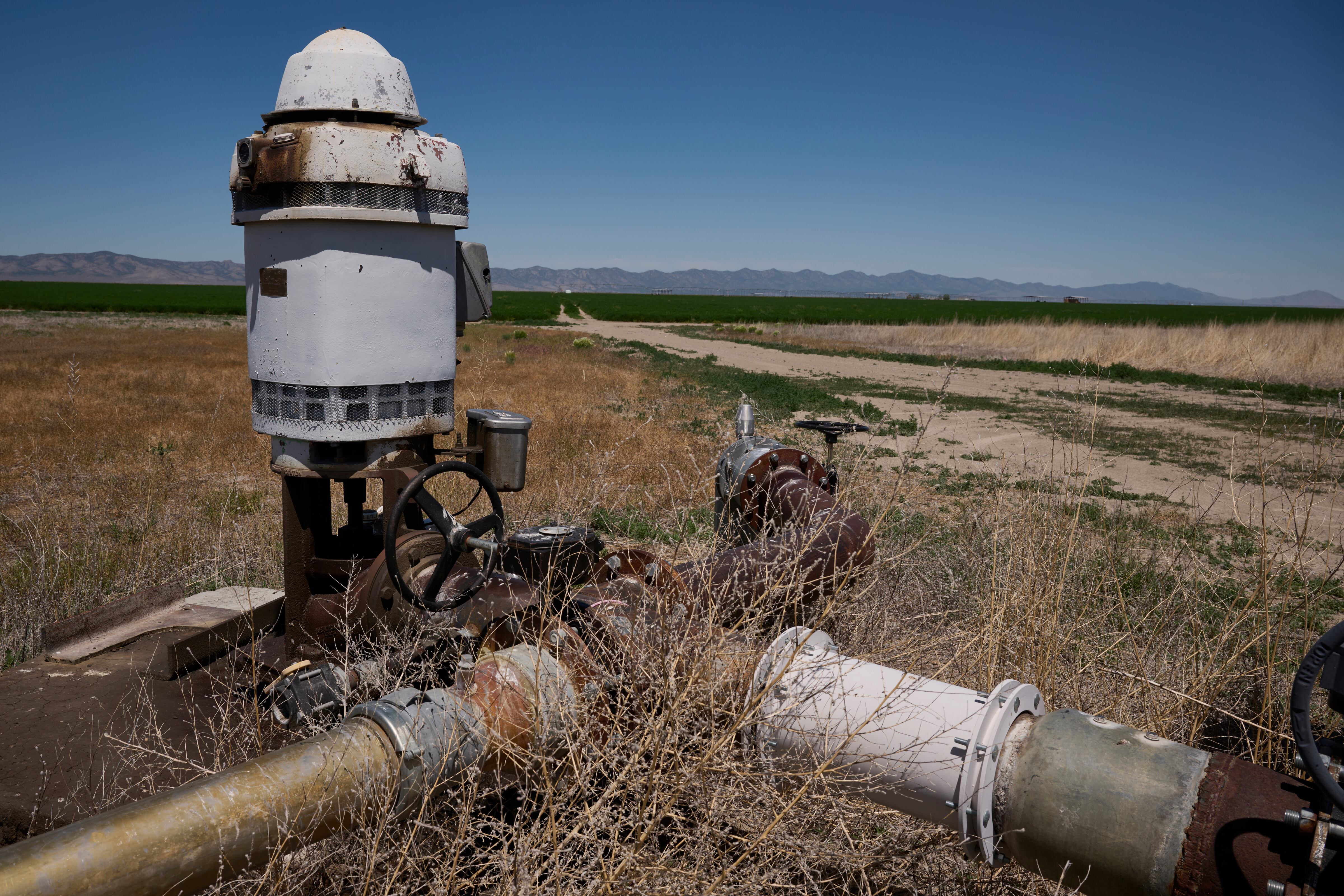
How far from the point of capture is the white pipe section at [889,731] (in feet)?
6.33

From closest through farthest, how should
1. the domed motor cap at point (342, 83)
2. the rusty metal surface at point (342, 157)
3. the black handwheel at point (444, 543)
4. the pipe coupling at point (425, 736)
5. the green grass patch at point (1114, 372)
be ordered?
the pipe coupling at point (425, 736)
the black handwheel at point (444, 543)
the rusty metal surface at point (342, 157)
the domed motor cap at point (342, 83)
the green grass patch at point (1114, 372)

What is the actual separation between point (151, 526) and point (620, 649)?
16.2ft

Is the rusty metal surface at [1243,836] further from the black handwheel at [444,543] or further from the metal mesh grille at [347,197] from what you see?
the metal mesh grille at [347,197]

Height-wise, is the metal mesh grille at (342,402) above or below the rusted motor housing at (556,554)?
above

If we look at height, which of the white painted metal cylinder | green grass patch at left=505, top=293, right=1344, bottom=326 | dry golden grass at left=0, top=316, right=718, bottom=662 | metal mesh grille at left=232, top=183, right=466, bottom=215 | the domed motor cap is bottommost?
dry golden grass at left=0, top=316, right=718, bottom=662

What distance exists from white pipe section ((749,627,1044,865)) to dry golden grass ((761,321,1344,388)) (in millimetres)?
12637

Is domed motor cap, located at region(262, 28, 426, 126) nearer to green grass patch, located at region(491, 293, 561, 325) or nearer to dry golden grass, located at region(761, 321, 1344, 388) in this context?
dry golden grass, located at region(761, 321, 1344, 388)

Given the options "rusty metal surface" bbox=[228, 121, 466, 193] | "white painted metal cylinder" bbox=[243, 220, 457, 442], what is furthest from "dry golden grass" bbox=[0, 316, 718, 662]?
"rusty metal surface" bbox=[228, 121, 466, 193]

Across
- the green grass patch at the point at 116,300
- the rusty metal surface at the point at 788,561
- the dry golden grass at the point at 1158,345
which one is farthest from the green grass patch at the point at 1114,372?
the green grass patch at the point at 116,300

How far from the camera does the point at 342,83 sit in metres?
3.06

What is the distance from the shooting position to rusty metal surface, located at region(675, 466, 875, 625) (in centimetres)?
258

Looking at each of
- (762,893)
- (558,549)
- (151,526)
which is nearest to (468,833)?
(762,893)

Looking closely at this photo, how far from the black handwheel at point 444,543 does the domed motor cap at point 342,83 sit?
4.77ft

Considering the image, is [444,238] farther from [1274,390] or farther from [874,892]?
[1274,390]
